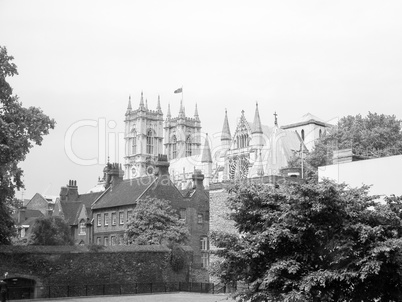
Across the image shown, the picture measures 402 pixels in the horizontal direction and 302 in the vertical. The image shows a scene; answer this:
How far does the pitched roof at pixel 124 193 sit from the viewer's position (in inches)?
2525

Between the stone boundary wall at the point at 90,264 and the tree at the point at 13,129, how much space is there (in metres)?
5.68

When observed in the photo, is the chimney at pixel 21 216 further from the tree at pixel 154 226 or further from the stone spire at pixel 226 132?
the stone spire at pixel 226 132

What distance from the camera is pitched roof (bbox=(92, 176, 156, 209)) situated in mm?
64125

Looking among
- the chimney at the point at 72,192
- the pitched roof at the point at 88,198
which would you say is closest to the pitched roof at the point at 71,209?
the pitched roof at the point at 88,198

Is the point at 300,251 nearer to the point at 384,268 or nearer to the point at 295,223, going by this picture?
the point at 295,223

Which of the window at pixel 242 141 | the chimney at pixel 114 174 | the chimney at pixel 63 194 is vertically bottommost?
the chimney at pixel 63 194

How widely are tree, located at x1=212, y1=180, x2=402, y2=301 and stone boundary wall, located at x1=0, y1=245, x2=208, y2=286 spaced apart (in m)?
19.3

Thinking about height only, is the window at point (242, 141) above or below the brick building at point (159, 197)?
above

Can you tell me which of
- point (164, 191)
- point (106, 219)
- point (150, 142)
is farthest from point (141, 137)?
point (164, 191)

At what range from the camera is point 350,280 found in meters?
21.2

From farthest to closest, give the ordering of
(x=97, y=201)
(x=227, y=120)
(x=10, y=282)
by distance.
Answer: (x=227, y=120), (x=97, y=201), (x=10, y=282)

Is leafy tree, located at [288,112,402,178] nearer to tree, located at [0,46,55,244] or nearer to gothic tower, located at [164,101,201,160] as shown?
tree, located at [0,46,55,244]

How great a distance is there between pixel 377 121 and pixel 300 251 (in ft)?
151

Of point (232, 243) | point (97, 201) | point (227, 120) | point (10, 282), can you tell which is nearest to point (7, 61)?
point (10, 282)
